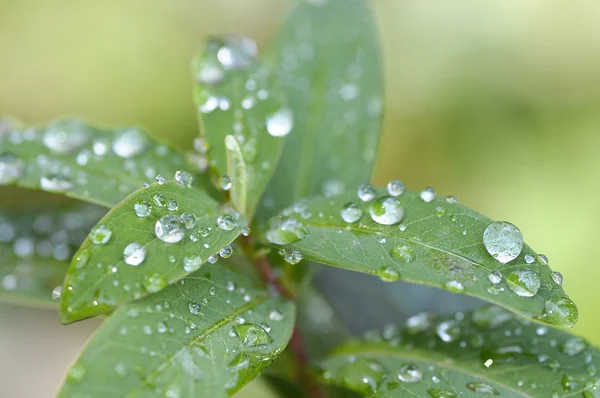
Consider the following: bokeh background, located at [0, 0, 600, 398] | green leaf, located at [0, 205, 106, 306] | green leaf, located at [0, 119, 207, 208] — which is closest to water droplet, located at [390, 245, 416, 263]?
green leaf, located at [0, 119, 207, 208]

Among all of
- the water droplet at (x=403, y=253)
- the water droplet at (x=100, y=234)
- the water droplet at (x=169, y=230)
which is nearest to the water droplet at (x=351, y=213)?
the water droplet at (x=403, y=253)

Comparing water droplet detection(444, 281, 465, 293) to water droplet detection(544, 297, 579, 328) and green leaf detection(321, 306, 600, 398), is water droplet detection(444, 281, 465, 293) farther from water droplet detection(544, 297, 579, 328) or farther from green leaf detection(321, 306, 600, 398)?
green leaf detection(321, 306, 600, 398)

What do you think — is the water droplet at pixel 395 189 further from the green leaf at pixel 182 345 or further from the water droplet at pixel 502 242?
the green leaf at pixel 182 345

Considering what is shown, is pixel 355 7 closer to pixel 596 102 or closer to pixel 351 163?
pixel 351 163

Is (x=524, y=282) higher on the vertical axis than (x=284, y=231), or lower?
higher

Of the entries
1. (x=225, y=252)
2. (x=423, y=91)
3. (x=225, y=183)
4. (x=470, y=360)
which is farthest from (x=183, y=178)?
(x=423, y=91)

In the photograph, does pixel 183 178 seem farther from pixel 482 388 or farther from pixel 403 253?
pixel 482 388
